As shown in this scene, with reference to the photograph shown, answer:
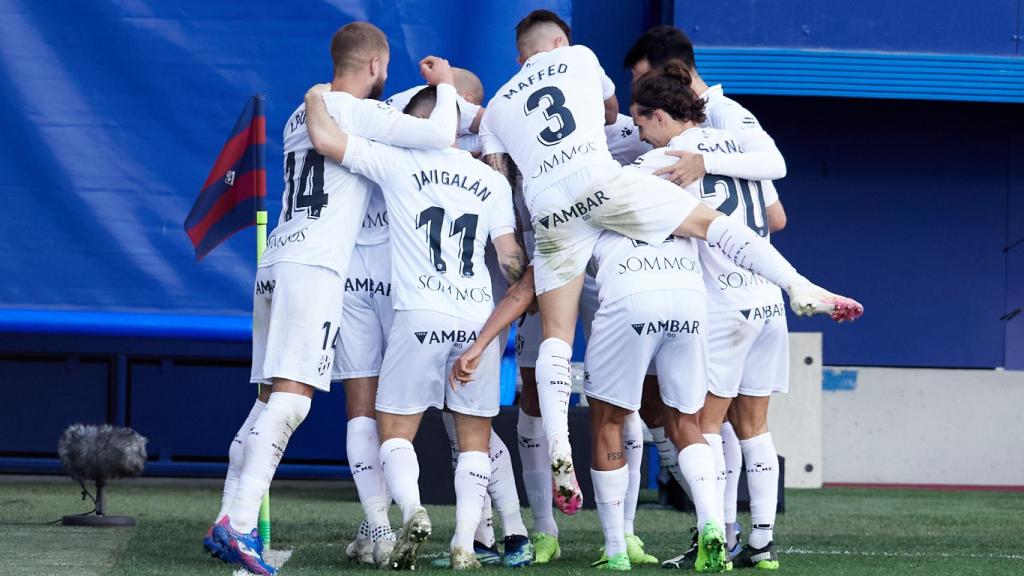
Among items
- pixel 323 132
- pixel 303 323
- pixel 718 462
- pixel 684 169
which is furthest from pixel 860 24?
pixel 303 323

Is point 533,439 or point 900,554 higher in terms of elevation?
point 533,439

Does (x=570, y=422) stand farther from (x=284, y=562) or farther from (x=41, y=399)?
(x=41, y=399)

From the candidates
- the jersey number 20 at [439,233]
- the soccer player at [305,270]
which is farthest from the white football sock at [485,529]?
the jersey number 20 at [439,233]

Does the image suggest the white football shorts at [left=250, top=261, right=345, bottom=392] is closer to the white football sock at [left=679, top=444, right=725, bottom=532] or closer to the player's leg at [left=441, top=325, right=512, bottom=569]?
the player's leg at [left=441, top=325, right=512, bottom=569]

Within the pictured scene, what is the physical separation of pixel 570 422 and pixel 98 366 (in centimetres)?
339

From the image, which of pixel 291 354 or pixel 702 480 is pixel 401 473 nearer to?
pixel 291 354

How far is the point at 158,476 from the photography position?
9656 mm

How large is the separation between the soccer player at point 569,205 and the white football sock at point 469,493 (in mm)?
309

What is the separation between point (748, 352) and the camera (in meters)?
5.42

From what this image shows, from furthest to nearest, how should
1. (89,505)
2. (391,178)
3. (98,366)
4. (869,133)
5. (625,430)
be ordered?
(869,133) → (98,366) → (89,505) → (625,430) → (391,178)

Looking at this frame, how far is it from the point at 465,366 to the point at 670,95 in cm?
131

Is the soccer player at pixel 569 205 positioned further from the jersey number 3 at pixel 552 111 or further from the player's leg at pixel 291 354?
the player's leg at pixel 291 354

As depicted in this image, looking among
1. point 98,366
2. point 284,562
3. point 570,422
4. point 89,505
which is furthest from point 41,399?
point 284,562

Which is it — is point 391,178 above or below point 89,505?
above
